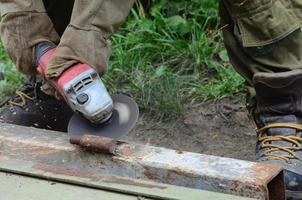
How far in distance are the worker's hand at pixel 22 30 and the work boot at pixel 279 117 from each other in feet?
2.20

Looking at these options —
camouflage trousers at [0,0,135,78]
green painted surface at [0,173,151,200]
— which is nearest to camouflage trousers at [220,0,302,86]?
camouflage trousers at [0,0,135,78]

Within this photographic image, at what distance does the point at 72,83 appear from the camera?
6.63 feet

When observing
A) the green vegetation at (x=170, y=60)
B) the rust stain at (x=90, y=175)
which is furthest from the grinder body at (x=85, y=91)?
the green vegetation at (x=170, y=60)

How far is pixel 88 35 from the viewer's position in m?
2.08

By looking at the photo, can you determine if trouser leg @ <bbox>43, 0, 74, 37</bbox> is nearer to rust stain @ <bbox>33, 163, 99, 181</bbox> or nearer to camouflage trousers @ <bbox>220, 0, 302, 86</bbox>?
camouflage trousers @ <bbox>220, 0, 302, 86</bbox>

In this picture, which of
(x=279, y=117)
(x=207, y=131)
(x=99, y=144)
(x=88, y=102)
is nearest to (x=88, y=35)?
(x=88, y=102)

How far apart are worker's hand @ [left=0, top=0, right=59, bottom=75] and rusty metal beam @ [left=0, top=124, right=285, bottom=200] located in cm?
30

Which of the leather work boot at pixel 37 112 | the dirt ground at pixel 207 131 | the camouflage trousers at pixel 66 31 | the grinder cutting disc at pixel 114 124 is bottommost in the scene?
the dirt ground at pixel 207 131

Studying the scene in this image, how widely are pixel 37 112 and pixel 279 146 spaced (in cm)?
92

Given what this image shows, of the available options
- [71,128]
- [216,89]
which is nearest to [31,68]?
[71,128]

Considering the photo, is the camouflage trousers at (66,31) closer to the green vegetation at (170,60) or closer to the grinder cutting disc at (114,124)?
the grinder cutting disc at (114,124)

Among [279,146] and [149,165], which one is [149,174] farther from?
[279,146]

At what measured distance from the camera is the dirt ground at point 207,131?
9.41 ft

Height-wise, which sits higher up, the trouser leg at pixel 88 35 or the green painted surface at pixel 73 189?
the trouser leg at pixel 88 35
